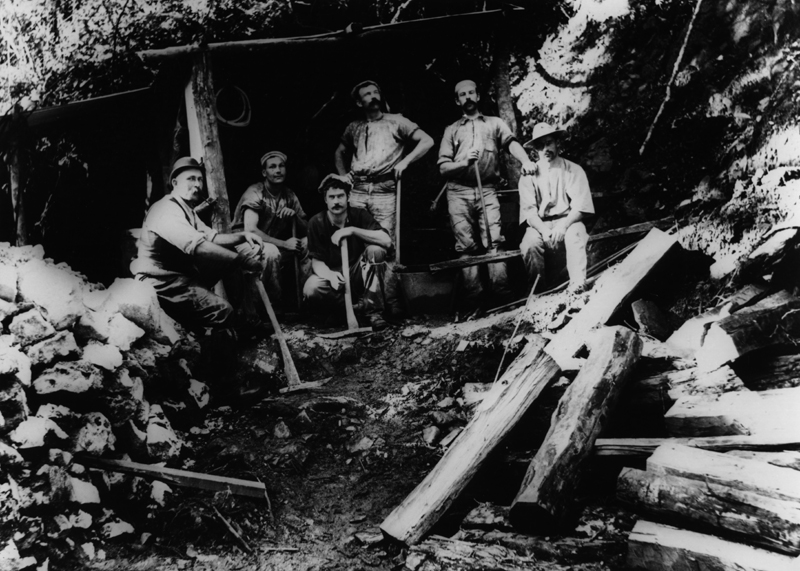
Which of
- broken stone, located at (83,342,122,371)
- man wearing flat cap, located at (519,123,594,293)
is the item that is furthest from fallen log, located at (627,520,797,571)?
broken stone, located at (83,342,122,371)

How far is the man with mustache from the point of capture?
3.71 metres

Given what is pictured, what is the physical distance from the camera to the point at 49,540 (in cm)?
296

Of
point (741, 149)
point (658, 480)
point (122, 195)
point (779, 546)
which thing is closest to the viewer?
point (779, 546)

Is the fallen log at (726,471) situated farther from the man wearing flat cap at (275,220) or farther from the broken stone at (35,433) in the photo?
the broken stone at (35,433)

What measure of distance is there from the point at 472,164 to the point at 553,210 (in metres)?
0.58

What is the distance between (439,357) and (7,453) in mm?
2269

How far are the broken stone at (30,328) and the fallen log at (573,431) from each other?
2.62 meters

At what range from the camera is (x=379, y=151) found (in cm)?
385

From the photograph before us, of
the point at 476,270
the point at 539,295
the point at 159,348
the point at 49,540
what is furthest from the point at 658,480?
the point at 49,540

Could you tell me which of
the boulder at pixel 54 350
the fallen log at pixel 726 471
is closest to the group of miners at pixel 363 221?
the boulder at pixel 54 350

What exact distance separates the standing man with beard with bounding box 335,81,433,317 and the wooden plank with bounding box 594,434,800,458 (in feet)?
6.09

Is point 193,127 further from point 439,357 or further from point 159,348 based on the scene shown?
point 439,357

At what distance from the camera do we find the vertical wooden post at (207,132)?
3.71m

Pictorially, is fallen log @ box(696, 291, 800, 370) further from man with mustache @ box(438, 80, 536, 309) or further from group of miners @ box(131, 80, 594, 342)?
man with mustache @ box(438, 80, 536, 309)
